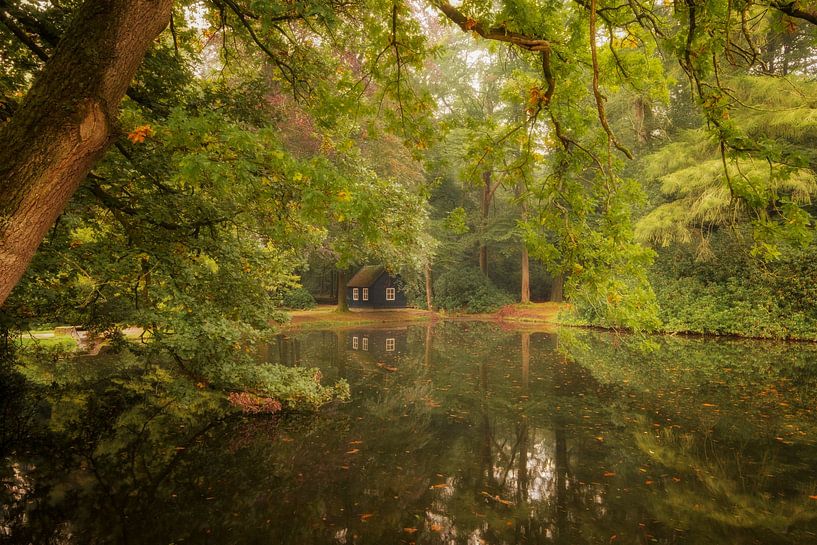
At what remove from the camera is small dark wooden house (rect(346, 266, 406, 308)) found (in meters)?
37.4

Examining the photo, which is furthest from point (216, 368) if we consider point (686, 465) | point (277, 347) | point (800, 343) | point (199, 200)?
point (800, 343)

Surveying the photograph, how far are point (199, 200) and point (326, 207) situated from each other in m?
3.25

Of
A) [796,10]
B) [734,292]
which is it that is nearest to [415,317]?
[734,292]

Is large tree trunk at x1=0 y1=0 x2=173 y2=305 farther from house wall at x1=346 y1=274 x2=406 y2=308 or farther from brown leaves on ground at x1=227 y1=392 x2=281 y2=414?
house wall at x1=346 y1=274 x2=406 y2=308

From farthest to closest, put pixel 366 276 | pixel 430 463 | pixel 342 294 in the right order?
1. pixel 366 276
2. pixel 342 294
3. pixel 430 463

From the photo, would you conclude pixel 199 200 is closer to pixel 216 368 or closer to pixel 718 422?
pixel 216 368

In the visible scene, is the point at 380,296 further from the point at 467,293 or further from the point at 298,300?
the point at 467,293

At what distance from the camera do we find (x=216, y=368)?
8.43 meters

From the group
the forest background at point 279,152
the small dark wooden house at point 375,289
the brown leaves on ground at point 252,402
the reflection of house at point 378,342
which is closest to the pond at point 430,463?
the brown leaves on ground at point 252,402

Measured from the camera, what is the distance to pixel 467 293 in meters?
34.7

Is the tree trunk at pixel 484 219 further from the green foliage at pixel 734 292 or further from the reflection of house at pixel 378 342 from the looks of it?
the green foliage at pixel 734 292

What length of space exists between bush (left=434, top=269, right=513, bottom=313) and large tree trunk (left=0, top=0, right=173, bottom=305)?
32.0 meters

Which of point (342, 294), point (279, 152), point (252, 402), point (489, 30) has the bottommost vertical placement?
point (252, 402)

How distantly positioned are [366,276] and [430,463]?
31.4 meters
